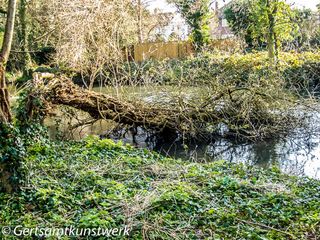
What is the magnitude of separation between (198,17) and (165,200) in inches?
892

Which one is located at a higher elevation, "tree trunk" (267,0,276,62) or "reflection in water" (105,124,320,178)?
"tree trunk" (267,0,276,62)

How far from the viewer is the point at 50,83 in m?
8.49

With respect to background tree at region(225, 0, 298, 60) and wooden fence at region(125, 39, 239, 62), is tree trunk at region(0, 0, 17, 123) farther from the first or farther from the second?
wooden fence at region(125, 39, 239, 62)

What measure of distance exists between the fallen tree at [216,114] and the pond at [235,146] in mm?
303

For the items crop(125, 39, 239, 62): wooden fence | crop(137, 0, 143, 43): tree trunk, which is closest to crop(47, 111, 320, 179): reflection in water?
crop(137, 0, 143, 43): tree trunk

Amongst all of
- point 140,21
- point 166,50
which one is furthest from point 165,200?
point 166,50

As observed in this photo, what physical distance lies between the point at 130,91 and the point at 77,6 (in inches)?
145

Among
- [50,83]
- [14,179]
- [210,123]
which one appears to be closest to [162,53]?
[210,123]

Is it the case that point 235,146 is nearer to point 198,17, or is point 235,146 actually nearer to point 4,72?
point 4,72

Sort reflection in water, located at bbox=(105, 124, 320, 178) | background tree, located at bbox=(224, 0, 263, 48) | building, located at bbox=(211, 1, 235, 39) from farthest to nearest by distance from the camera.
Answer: building, located at bbox=(211, 1, 235, 39) → background tree, located at bbox=(224, 0, 263, 48) → reflection in water, located at bbox=(105, 124, 320, 178)

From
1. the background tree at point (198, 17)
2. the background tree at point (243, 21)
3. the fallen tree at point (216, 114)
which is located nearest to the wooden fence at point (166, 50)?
the background tree at point (198, 17)

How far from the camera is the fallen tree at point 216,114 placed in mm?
9969

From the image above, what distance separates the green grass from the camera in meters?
4.38

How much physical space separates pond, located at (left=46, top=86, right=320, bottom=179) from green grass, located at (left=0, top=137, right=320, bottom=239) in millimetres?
2186
